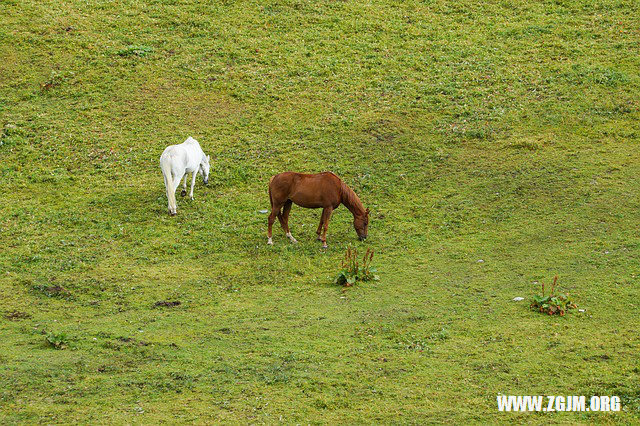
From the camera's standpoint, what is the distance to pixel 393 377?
31.0ft

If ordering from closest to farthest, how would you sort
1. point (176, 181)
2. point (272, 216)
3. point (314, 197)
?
point (314, 197)
point (272, 216)
point (176, 181)

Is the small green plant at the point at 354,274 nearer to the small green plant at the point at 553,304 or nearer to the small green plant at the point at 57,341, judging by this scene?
the small green plant at the point at 553,304

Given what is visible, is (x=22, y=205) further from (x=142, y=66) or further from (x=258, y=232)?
(x=142, y=66)

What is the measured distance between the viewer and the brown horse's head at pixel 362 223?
15266 mm

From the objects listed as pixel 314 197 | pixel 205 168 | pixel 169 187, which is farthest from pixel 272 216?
pixel 205 168

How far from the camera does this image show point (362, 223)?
1529 centimetres

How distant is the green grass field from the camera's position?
9.37 meters

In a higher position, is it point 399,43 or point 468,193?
point 399,43

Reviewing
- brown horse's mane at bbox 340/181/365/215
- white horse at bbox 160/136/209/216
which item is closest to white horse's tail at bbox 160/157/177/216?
white horse at bbox 160/136/209/216

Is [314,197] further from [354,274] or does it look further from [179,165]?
[179,165]

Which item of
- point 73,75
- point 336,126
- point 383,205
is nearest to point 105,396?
point 383,205

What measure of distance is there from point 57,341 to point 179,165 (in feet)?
23.9

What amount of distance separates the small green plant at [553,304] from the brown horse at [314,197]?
4657 millimetres

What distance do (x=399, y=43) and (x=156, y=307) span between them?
53.7ft
